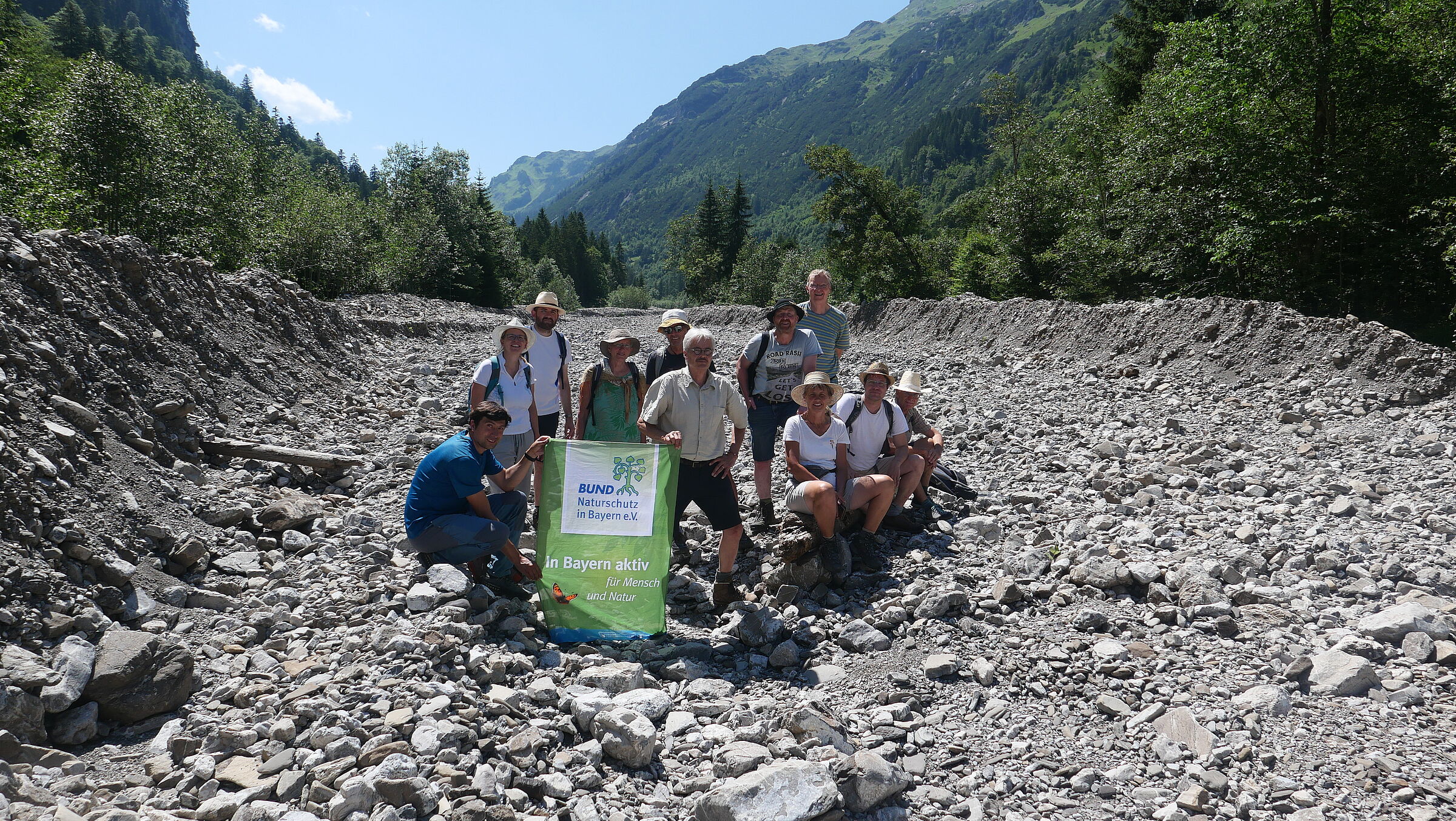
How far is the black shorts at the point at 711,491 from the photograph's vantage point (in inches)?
240

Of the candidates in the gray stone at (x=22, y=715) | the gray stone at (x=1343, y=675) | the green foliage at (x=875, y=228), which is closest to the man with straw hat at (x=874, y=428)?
the gray stone at (x=1343, y=675)

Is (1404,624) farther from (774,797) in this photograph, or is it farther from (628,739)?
(628,739)

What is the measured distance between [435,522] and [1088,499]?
21.9ft

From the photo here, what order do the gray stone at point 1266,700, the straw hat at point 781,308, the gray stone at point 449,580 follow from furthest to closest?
1. the straw hat at point 781,308
2. the gray stone at point 449,580
3. the gray stone at point 1266,700

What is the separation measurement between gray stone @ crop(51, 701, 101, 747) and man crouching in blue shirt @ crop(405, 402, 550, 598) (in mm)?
2090

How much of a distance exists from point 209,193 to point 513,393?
24.0 meters

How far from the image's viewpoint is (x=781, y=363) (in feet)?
24.1

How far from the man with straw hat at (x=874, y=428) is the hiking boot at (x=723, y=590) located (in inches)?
70.2

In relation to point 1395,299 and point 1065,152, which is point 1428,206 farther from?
point 1065,152

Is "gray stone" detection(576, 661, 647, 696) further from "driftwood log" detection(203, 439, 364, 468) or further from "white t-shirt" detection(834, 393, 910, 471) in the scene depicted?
"driftwood log" detection(203, 439, 364, 468)

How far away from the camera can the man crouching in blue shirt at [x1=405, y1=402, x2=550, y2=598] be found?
5590 millimetres

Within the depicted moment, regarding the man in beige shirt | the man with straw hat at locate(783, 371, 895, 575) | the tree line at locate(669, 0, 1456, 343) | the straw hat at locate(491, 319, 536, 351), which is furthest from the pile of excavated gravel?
the tree line at locate(669, 0, 1456, 343)

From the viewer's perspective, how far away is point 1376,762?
3.66m

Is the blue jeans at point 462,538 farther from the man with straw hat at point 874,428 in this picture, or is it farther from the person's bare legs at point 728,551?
the man with straw hat at point 874,428
